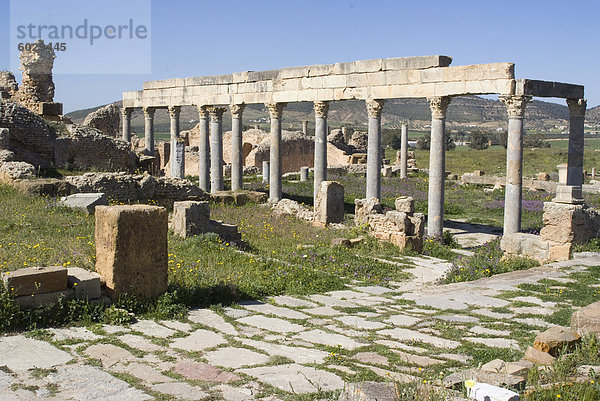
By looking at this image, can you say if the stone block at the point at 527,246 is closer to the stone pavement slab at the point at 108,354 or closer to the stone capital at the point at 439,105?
the stone capital at the point at 439,105

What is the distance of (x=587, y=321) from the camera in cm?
686

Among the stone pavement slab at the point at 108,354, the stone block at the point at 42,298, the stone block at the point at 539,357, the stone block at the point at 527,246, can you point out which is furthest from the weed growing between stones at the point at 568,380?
the stone block at the point at 527,246

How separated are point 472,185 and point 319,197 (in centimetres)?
1673

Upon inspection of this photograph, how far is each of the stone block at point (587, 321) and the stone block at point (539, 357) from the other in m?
0.90

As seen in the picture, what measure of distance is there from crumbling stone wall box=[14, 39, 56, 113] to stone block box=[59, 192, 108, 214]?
48.7 feet

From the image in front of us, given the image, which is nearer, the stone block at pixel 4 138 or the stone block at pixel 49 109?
the stone block at pixel 4 138

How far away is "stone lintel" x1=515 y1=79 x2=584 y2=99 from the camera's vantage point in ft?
52.3

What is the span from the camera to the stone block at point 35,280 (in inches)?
282

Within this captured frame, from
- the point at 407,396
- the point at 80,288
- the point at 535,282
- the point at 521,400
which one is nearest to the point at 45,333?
the point at 80,288

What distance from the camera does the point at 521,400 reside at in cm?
486

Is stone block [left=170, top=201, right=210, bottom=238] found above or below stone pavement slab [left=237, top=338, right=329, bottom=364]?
above

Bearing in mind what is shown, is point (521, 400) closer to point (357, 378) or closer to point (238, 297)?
point (357, 378)

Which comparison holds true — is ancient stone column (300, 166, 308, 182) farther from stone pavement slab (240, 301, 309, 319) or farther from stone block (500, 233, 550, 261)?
stone pavement slab (240, 301, 309, 319)

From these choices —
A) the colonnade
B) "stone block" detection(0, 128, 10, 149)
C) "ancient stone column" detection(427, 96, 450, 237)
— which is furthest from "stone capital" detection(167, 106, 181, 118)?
"ancient stone column" detection(427, 96, 450, 237)
